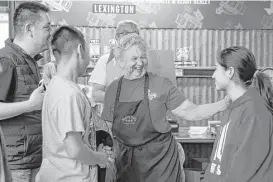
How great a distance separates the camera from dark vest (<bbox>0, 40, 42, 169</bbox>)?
205 cm

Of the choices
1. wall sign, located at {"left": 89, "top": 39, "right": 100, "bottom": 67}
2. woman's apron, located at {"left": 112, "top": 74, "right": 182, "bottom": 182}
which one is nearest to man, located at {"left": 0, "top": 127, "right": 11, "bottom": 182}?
woman's apron, located at {"left": 112, "top": 74, "right": 182, "bottom": 182}

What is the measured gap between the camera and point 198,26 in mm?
5469

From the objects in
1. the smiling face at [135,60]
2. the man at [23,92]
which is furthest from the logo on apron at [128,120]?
the man at [23,92]

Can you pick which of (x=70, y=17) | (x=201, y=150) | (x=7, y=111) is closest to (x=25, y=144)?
(x=7, y=111)

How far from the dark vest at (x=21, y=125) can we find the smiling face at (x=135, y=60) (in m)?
0.62

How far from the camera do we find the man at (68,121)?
166 cm

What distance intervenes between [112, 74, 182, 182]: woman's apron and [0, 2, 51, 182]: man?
580 mm

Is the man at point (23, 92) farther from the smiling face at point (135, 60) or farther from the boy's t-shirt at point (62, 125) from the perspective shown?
the smiling face at point (135, 60)

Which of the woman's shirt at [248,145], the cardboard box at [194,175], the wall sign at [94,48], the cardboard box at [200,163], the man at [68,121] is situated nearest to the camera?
the man at [68,121]

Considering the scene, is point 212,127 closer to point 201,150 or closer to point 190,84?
point 201,150

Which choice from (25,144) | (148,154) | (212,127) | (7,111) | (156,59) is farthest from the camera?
(212,127)

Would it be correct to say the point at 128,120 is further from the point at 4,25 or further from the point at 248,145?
the point at 4,25

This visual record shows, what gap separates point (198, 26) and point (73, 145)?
417cm

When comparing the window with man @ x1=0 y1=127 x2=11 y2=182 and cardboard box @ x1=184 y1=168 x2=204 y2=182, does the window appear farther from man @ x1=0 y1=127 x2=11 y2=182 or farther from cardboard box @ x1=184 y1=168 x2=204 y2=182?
man @ x1=0 y1=127 x2=11 y2=182
